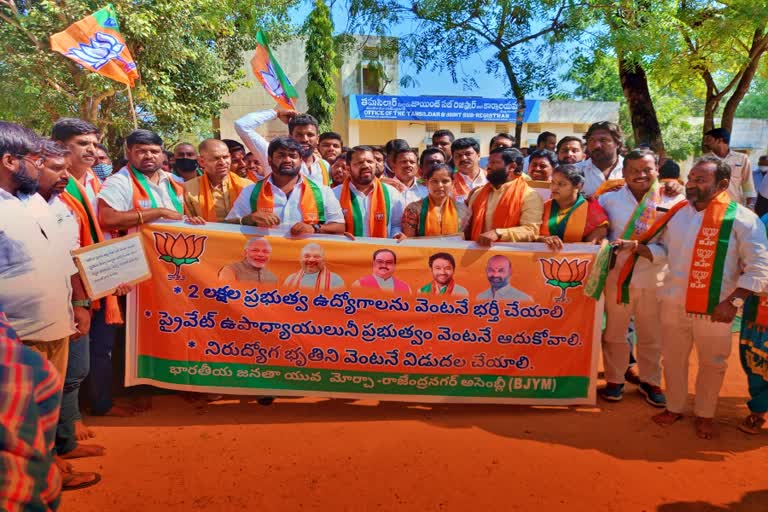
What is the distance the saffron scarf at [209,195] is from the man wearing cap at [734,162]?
617cm

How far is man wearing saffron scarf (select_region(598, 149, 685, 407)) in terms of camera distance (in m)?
3.96

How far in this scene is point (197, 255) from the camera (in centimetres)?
380

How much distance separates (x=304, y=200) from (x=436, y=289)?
47.3 inches

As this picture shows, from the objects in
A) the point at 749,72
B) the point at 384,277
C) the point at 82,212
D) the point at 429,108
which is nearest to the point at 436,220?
the point at 384,277

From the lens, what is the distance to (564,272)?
3840 mm

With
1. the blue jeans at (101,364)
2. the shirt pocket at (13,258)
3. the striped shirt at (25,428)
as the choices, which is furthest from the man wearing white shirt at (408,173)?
the striped shirt at (25,428)

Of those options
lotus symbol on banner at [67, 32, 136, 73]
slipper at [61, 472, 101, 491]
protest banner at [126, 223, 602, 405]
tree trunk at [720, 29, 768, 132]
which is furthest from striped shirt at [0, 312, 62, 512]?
tree trunk at [720, 29, 768, 132]

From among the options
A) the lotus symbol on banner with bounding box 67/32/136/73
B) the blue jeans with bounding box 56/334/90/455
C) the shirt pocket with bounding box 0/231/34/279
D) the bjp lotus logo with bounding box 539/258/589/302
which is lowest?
the blue jeans with bounding box 56/334/90/455

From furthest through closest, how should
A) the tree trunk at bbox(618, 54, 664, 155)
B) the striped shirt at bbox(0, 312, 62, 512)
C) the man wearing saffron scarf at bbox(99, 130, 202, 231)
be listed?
the tree trunk at bbox(618, 54, 664, 155) < the man wearing saffron scarf at bbox(99, 130, 202, 231) < the striped shirt at bbox(0, 312, 62, 512)

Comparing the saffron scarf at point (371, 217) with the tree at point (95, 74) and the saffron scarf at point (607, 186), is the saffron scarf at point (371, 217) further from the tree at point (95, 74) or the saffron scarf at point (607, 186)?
the tree at point (95, 74)

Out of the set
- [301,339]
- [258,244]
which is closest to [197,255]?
[258,244]

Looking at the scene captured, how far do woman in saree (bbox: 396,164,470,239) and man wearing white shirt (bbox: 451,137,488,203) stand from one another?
3.42 ft

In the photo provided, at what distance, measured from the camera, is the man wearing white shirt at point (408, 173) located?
15.9 feet

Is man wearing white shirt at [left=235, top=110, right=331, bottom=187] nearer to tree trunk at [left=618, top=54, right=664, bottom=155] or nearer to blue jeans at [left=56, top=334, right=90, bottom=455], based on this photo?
blue jeans at [left=56, top=334, right=90, bottom=455]
